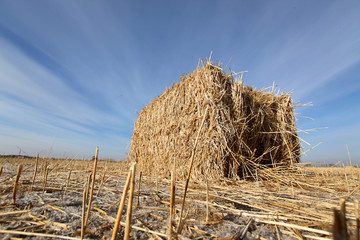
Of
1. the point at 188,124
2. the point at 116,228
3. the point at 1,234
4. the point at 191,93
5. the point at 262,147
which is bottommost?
the point at 1,234

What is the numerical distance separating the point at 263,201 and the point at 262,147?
2.71 metres

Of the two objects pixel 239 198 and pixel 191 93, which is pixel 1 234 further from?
pixel 191 93

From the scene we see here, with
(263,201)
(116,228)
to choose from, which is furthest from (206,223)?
(263,201)

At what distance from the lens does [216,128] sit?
3.13 m

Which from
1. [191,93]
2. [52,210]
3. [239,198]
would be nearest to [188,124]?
[191,93]

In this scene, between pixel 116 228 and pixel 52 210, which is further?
pixel 52 210

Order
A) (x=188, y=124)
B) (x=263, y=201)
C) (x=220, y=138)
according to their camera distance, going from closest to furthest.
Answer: (x=263, y=201)
(x=220, y=138)
(x=188, y=124)

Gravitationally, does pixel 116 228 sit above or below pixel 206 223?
above

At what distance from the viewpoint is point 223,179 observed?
113 inches

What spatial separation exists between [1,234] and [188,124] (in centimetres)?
291

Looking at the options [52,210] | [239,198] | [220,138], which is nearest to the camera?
[52,210]

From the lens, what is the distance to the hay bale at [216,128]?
3.15 meters

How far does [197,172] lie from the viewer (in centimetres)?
318

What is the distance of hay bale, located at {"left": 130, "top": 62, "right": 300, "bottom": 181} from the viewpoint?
3.15 meters
